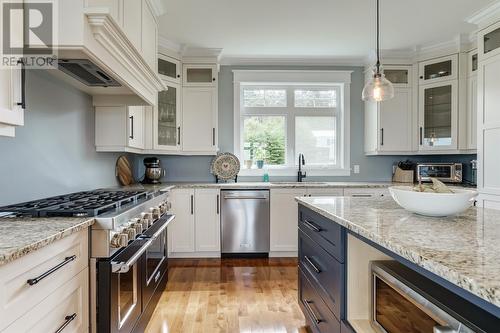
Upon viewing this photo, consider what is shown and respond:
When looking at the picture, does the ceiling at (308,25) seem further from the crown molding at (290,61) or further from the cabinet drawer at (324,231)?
the cabinet drawer at (324,231)

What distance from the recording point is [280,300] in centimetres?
249

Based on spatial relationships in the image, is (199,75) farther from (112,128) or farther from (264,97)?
(112,128)

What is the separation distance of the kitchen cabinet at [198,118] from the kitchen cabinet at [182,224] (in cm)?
63

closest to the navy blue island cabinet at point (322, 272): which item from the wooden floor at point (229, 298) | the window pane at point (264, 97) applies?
the wooden floor at point (229, 298)

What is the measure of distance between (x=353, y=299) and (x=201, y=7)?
2.70m

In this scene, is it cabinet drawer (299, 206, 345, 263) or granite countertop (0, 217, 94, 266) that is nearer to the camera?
granite countertop (0, 217, 94, 266)

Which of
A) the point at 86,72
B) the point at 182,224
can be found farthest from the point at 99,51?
the point at 182,224

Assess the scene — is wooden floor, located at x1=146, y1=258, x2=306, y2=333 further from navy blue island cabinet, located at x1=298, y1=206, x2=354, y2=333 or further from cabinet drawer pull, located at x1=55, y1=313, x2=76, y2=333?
cabinet drawer pull, located at x1=55, y1=313, x2=76, y2=333

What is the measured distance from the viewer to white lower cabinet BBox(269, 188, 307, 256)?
3.57 meters

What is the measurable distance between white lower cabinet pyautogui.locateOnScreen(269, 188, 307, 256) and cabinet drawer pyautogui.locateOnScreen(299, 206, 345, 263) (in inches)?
54.4

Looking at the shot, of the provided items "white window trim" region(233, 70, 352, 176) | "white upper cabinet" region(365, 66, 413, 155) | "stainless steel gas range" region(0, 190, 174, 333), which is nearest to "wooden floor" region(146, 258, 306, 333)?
"stainless steel gas range" region(0, 190, 174, 333)

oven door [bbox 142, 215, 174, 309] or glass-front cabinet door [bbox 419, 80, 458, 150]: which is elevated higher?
glass-front cabinet door [bbox 419, 80, 458, 150]

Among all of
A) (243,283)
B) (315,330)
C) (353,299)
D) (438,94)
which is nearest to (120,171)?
(243,283)

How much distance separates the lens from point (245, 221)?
3.56m
